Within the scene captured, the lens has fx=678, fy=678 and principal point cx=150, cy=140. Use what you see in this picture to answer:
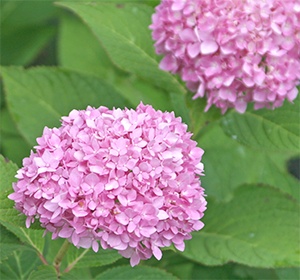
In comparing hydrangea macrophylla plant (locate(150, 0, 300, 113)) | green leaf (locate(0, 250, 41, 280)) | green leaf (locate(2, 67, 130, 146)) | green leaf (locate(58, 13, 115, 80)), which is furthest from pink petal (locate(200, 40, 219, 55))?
green leaf (locate(58, 13, 115, 80))

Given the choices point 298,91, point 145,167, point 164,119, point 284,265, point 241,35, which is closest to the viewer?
point 145,167

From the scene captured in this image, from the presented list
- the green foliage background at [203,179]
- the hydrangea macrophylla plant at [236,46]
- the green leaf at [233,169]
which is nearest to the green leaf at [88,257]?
the green foliage background at [203,179]

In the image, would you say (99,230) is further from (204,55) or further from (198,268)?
(198,268)

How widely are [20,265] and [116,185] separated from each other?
Result: 69 cm

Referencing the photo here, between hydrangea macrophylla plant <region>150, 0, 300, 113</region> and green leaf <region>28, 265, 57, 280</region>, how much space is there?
0.62m

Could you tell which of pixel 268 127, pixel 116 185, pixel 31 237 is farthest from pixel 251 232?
pixel 116 185

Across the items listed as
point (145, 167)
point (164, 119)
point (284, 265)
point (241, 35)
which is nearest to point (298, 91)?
point (241, 35)

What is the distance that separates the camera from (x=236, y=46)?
1.79 m

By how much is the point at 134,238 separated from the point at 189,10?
2.31 feet

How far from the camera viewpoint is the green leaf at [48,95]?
7.59 feet

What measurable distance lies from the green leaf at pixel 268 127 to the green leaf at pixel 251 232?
Answer: 18cm

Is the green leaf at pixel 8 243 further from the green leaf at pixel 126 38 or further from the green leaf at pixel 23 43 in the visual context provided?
the green leaf at pixel 23 43

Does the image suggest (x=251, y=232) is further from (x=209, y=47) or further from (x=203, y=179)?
(x=209, y=47)

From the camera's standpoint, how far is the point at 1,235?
1815mm
